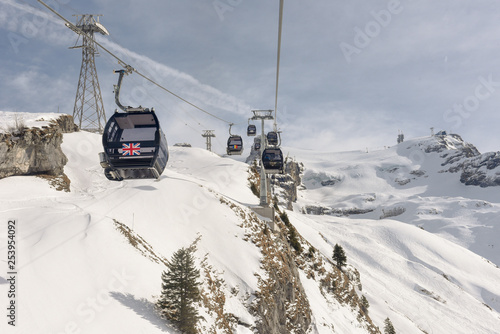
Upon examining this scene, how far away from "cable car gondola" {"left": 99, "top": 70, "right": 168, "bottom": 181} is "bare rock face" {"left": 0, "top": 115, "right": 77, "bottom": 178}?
22.8m

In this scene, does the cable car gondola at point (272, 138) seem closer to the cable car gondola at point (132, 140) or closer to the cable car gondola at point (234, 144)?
the cable car gondola at point (234, 144)

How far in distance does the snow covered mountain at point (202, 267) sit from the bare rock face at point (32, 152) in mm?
1519

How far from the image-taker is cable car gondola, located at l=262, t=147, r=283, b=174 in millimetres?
29453

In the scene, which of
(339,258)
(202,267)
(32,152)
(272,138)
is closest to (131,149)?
(202,267)

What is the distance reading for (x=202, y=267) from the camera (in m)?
22.0

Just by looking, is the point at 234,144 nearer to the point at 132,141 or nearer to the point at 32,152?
the point at 32,152

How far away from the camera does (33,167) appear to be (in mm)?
31297

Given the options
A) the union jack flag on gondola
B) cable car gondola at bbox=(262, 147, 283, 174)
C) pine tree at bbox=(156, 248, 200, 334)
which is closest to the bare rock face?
the union jack flag on gondola

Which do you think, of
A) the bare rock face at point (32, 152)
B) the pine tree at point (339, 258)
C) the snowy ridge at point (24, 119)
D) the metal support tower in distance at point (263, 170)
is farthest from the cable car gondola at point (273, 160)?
the snowy ridge at point (24, 119)

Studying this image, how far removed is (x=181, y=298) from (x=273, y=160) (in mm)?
17734

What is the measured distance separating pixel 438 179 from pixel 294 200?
104076mm

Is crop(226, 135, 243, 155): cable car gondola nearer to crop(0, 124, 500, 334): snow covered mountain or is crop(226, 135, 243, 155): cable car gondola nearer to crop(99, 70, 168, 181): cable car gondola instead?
crop(0, 124, 500, 334): snow covered mountain

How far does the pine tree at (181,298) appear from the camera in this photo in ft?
46.0

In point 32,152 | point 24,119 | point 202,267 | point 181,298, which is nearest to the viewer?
point 181,298
